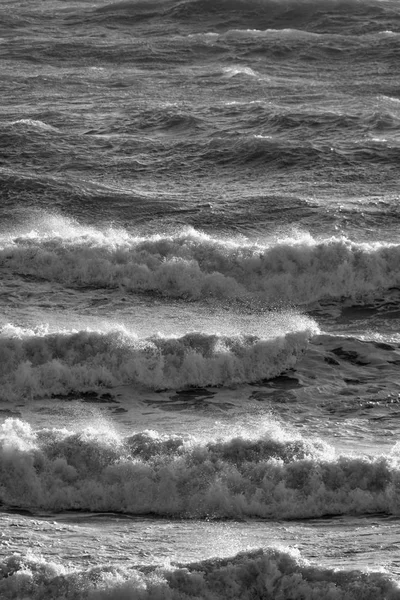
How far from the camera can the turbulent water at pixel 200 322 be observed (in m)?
9.06

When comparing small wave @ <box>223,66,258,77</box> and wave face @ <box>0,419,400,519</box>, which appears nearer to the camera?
wave face @ <box>0,419,400,519</box>

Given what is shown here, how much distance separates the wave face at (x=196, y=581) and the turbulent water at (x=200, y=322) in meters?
0.02


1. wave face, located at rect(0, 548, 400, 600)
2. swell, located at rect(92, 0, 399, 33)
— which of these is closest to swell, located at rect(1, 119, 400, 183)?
swell, located at rect(92, 0, 399, 33)

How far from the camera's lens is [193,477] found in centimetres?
1012

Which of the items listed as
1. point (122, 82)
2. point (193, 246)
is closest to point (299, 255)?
point (193, 246)

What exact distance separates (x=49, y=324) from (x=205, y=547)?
549 centimetres

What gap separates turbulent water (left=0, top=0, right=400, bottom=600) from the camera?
29.7ft

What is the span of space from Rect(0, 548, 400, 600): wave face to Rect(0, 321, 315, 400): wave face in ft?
13.1

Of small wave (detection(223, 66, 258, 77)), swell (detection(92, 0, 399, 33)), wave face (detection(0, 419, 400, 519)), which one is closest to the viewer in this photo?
wave face (detection(0, 419, 400, 519))

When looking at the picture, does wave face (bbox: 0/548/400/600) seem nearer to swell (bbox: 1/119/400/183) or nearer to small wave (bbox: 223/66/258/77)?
swell (bbox: 1/119/400/183)

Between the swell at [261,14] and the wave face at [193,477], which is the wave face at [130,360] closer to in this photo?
the wave face at [193,477]

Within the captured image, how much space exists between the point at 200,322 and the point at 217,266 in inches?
69.0

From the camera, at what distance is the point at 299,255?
51.7ft

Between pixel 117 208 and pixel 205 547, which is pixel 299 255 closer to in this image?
pixel 117 208
